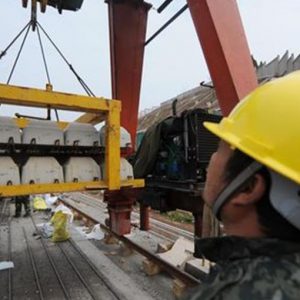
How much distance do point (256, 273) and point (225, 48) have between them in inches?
113

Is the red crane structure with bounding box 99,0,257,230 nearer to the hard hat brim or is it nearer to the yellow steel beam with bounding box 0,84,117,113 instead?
the yellow steel beam with bounding box 0,84,117,113

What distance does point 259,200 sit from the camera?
0.82 m

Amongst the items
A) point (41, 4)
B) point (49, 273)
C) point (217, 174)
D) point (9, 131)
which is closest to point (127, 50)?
point (41, 4)

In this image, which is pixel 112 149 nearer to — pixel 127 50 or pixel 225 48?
pixel 225 48

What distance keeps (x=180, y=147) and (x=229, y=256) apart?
9.50 ft

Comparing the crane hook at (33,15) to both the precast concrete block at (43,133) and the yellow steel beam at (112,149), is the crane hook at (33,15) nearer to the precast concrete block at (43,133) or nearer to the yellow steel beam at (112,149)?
the precast concrete block at (43,133)

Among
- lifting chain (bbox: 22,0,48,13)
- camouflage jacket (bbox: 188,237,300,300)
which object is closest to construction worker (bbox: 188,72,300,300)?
camouflage jacket (bbox: 188,237,300,300)

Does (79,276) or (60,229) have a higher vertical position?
(60,229)

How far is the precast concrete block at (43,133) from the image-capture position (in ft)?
10.8

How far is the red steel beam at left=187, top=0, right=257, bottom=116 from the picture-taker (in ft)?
10.8

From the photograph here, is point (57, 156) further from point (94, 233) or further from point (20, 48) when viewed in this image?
point (94, 233)

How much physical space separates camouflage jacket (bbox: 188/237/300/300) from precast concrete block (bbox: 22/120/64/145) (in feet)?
9.17

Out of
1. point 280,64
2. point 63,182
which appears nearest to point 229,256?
point 63,182

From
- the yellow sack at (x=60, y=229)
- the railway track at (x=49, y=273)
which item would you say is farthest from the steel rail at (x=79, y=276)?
the yellow sack at (x=60, y=229)
